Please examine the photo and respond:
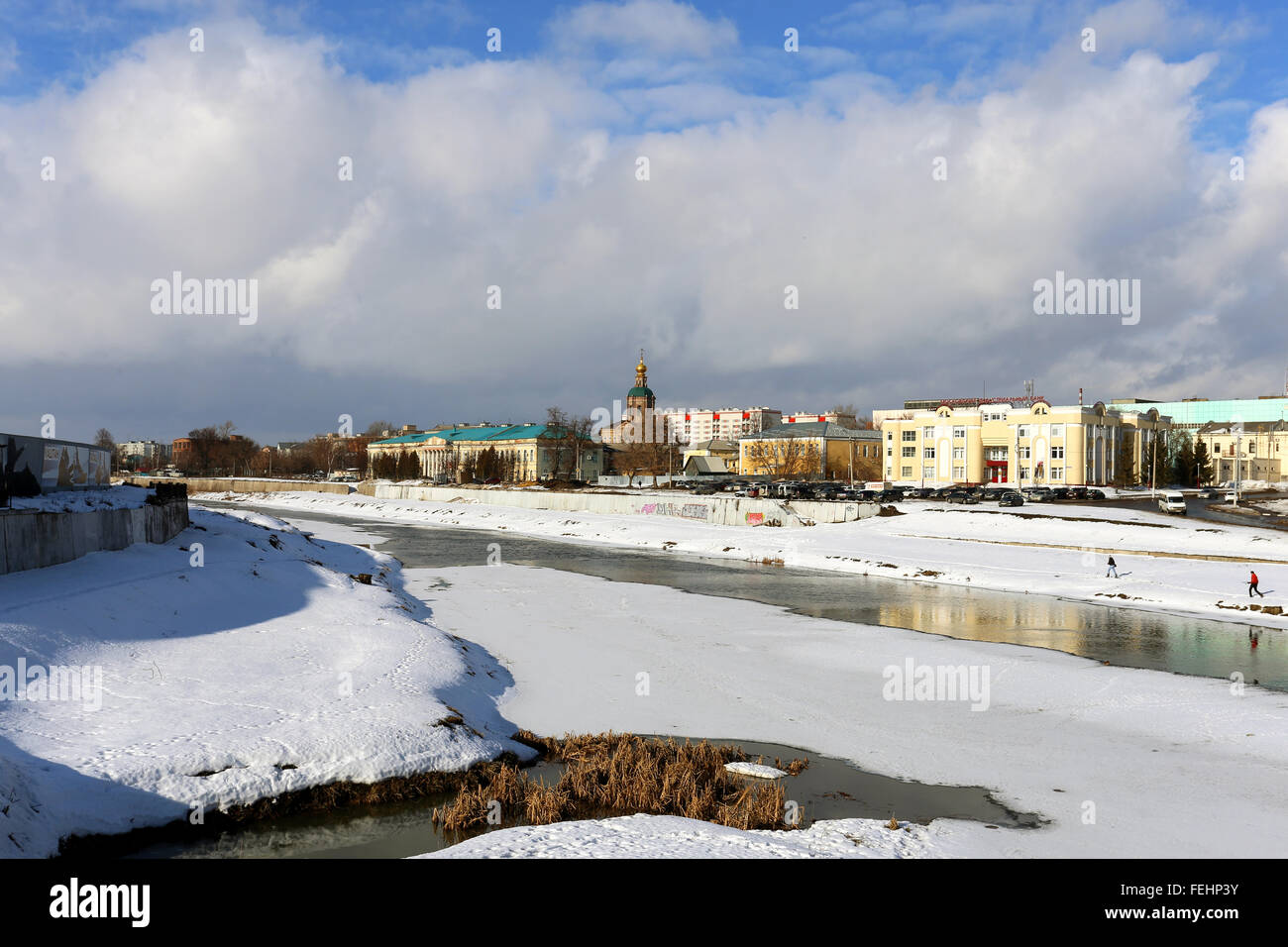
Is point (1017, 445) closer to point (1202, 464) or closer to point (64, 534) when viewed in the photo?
point (1202, 464)

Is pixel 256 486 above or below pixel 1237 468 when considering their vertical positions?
below

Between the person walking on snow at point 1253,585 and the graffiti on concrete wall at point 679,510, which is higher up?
the graffiti on concrete wall at point 679,510

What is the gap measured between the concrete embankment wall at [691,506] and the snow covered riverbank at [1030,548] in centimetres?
144

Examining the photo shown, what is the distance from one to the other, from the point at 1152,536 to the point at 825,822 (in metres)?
46.2

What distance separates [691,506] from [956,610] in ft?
140

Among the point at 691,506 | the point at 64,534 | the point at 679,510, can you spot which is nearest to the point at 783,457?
the point at 679,510

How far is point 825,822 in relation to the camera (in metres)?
12.5

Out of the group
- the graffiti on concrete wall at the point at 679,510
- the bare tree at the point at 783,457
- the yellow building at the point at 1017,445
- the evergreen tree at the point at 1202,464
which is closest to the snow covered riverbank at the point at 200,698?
the graffiti on concrete wall at the point at 679,510

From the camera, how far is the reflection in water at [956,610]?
25.7m

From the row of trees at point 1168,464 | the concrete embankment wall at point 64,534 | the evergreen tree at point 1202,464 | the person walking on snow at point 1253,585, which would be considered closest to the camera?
the concrete embankment wall at point 64,534

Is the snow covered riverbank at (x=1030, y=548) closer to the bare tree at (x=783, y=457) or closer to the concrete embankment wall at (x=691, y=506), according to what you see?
the concrete embankment wall at (x=691, y=506)

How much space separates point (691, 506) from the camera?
7669 centimetres
